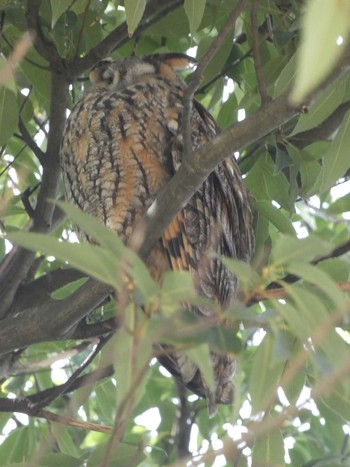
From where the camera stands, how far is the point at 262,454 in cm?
157

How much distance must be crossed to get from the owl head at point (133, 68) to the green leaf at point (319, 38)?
151 centimetres

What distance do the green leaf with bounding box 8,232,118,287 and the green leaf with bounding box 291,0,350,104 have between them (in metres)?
0.30

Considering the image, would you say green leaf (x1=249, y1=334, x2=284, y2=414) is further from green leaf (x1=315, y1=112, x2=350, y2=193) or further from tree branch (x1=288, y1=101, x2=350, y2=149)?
tree branch (x1=288, y1=101, x2=350, y2=149)

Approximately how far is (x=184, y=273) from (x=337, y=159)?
0.76 meters

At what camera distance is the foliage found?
0.99 metres

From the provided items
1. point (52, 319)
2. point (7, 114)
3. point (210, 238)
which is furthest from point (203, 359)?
point (7, 114)

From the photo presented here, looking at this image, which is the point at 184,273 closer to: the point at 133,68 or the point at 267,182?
the point at 267,182

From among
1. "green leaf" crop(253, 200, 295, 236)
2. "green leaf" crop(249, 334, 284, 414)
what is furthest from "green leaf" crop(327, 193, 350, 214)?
"green leaf" crop(249, 334, 284, 414)

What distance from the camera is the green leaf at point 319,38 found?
0.74 meters

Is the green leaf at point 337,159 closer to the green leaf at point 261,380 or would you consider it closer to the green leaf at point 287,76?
the green leaf at point 287,76

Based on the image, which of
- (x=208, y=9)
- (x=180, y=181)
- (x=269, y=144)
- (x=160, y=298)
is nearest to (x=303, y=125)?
(x=180, y=181)

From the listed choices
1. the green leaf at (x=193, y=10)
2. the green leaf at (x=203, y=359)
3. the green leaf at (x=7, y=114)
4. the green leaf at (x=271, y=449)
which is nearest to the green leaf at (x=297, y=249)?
the green leaf at (x=203, y=359)

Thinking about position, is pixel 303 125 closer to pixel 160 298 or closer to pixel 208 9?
pixel 208 9

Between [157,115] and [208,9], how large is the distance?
0.27 meters
